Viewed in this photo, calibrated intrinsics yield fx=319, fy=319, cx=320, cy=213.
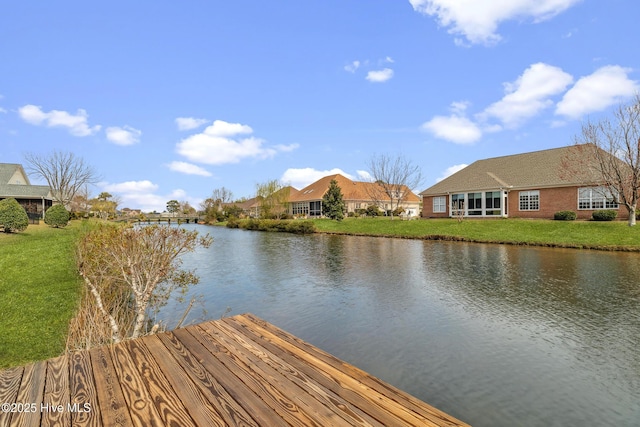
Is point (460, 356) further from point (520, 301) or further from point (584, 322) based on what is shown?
point (520, 301)

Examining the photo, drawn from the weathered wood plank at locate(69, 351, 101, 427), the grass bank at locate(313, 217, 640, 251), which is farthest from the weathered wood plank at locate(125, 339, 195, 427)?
the grass bank at locate(313, 217, 640, 251)

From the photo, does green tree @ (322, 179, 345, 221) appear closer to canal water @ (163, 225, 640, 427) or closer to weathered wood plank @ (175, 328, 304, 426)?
canal water @ (163, 225, 640, 427)

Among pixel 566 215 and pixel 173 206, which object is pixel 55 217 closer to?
pixel 566 215

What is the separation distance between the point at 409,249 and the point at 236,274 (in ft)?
36.0

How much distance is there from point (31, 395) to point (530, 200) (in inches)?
1302

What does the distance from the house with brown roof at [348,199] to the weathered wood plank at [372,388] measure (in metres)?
41.5

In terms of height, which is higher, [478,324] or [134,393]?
[134,393]

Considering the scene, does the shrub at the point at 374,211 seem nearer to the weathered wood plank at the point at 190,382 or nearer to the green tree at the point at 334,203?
the green tree at the point at 334,203

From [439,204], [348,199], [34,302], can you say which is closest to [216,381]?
[34,302]

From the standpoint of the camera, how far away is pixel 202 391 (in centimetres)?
263

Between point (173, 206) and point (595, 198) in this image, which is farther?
point (173, 206)

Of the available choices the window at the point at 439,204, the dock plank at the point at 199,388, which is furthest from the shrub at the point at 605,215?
the dock plank at the point at 199,388

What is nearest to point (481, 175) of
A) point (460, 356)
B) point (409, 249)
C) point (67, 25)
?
point (409, 249)

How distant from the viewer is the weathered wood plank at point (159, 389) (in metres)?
2.28
